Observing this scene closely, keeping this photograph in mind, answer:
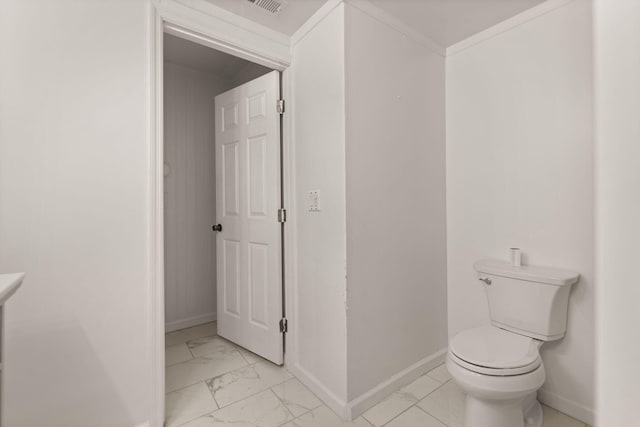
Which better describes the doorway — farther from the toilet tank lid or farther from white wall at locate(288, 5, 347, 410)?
the toilet tank lid

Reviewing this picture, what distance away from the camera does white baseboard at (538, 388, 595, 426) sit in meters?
1.47

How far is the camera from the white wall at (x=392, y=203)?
5.15ft

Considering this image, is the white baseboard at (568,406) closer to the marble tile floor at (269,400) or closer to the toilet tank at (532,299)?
the marble tile floor at (269,400)

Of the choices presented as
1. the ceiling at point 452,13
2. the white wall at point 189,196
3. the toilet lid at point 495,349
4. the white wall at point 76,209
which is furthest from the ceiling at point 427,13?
the toilet lid at point 495,349

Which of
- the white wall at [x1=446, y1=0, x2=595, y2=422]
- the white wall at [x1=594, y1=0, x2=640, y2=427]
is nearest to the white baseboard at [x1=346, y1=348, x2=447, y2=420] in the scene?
the white wall at [x1=446, y1=0, x2=595, y2=422]

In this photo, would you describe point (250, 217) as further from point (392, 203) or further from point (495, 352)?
point (495, 352)

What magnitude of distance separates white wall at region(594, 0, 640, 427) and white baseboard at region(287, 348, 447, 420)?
139 centimetres

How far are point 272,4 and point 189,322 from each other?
2.64 m

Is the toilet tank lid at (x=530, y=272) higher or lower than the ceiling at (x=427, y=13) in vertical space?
lower

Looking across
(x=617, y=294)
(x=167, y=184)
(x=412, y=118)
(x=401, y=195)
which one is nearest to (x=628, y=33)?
(x=617, y=294)

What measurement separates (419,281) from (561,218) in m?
0.86

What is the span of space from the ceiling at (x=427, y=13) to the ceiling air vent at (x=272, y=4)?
26mm

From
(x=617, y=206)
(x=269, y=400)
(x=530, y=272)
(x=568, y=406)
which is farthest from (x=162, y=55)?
(x=568, y=406)

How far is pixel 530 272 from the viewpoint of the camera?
1.52 metres
